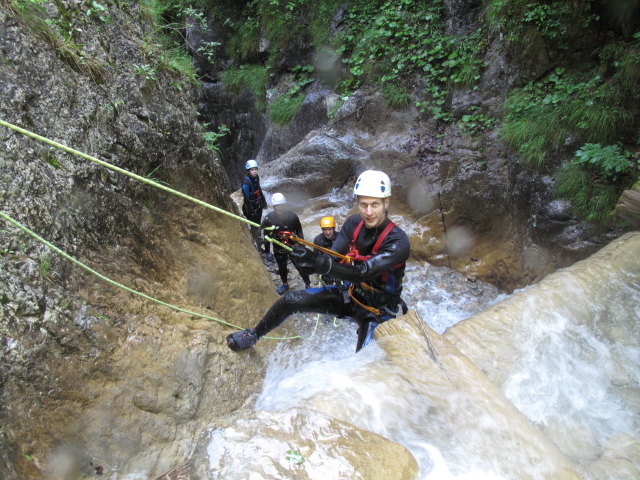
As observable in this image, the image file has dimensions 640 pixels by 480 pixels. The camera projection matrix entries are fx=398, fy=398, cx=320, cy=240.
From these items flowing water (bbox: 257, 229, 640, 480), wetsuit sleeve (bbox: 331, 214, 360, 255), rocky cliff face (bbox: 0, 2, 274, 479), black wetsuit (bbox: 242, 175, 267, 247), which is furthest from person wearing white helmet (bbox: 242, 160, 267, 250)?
wetsuit sleeve (bbox: 331, 214, 360, 255)

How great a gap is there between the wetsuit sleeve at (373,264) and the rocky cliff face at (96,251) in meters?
1.30

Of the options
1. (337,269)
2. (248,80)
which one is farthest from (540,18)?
(248,80)

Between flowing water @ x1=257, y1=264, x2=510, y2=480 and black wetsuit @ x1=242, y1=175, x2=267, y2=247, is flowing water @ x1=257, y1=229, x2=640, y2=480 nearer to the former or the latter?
flowing water @ x1=257, y1=264, x2=510, y2=480

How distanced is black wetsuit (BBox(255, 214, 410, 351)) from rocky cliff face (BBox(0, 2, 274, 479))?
31.1 inches

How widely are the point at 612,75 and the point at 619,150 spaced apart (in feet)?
4.43

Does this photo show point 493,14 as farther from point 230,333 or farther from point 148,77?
point 230,333

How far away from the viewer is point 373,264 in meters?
2.93

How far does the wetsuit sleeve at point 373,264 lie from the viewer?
9.34 feet

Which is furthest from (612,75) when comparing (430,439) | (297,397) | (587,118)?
(297,397)

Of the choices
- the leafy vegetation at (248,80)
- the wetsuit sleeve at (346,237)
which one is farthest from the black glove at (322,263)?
the leafy vegetation at (248,80)

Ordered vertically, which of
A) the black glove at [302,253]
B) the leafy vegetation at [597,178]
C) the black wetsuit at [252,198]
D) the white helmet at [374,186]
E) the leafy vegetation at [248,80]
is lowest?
the leafy vegetation at [597,178]

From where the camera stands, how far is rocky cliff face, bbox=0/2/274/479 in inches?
93.5

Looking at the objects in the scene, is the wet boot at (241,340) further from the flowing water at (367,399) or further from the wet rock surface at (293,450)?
the wet rock surface at (293,450)

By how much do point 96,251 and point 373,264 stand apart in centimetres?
207
